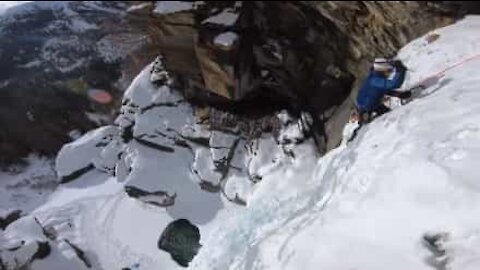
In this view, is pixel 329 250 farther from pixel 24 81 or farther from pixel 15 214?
pixel 24 81

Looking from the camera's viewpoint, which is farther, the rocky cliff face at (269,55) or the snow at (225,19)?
the snow at (225,19)

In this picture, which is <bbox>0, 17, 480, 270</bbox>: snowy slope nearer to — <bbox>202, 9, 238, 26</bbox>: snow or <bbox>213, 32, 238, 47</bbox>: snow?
<bbox>213, 32, 238, 47</bbox>: snow

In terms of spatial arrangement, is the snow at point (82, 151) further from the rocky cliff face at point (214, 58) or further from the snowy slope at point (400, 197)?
the snowy slope at point (400, 197)

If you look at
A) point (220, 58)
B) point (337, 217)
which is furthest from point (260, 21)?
point (337, 217)

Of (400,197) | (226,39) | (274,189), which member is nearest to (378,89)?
(400,197)

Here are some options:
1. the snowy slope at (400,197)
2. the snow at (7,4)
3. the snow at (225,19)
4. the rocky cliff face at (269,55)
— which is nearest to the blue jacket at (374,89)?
the snowy slope at (400,197)

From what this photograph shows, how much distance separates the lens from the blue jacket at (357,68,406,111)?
8.05m

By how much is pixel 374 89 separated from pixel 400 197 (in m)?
2.53

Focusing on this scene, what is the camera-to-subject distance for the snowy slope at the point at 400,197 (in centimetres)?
536

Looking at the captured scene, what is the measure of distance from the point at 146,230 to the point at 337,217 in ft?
19.5

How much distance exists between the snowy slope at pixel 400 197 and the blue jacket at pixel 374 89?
0.31 meters

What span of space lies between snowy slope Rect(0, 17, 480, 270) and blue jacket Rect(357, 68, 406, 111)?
0.32 meters

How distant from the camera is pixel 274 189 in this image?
10398 millimetres

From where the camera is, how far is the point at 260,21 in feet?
40.3
